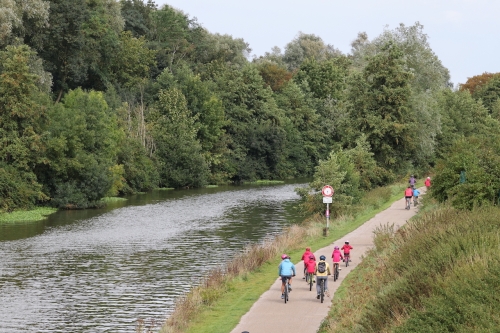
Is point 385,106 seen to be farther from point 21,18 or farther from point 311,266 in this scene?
point 311,266

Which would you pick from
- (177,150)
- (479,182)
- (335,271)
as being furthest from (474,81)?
(335,271)

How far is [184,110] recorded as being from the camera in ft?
328

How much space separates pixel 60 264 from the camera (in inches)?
1507

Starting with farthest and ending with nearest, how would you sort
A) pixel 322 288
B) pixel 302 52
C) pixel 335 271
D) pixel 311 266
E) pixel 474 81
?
pixel 302 52, pixel 474 81, pixel 335 271, pixel 311 266, pixel 322 288

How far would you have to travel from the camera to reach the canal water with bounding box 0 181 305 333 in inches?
1112

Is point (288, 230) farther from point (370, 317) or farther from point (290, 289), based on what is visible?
point (370, 317)

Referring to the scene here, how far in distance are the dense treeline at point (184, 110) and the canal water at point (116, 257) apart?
6207 mm

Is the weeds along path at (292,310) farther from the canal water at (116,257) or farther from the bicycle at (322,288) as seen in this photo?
the canal water at (116,257)

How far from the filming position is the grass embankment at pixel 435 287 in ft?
46.0

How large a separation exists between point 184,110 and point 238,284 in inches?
A: 2885

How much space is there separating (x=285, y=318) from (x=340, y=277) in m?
7.11

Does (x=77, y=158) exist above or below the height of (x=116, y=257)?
above

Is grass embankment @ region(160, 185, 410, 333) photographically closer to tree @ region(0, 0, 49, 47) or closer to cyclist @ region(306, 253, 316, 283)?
cyclist @ region(306, 253, 316, 283)

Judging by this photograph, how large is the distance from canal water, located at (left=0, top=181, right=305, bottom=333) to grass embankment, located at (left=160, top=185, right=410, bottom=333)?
7.07 ft
